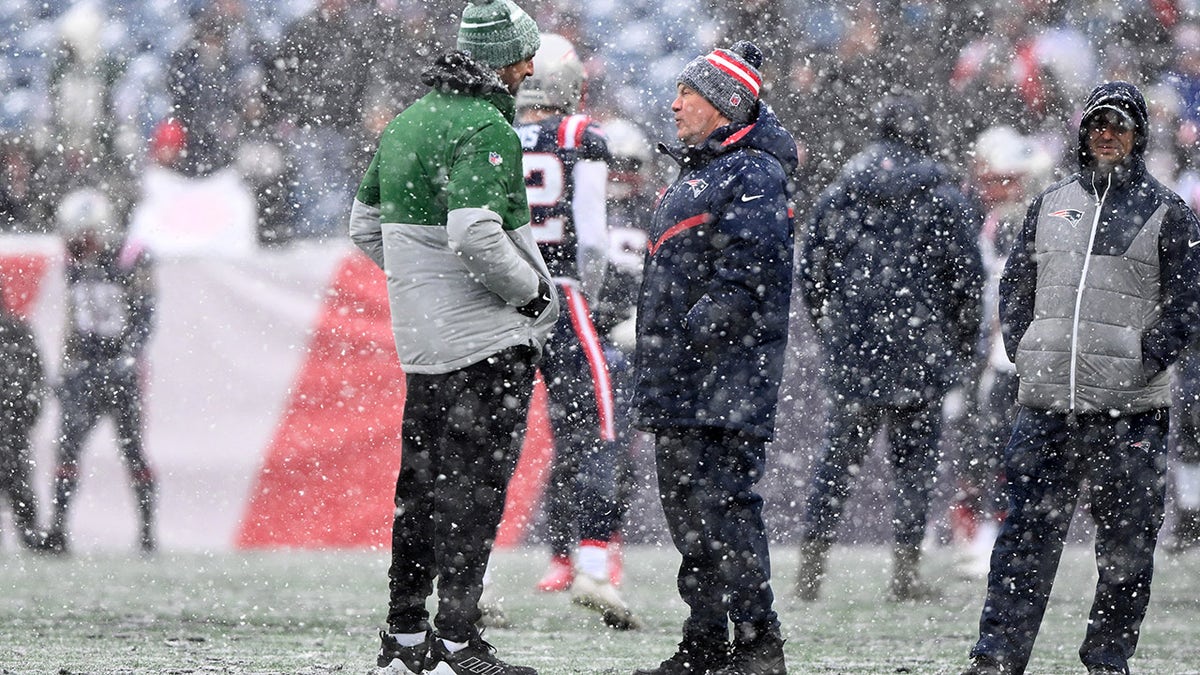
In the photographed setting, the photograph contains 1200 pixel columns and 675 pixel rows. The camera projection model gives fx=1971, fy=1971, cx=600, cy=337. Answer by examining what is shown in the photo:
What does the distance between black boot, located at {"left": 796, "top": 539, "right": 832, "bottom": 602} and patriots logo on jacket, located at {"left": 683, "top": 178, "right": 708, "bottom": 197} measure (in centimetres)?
306

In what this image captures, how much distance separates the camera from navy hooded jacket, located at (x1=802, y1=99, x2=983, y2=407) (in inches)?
325

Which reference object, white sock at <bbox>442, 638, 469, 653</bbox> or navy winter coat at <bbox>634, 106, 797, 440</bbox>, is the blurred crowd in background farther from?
white sock at <bbox>442, 638, 469, 653</bbox>

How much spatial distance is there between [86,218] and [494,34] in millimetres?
5054

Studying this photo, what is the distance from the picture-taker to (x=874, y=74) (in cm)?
1133

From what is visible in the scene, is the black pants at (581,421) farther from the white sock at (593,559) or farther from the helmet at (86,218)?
the helmet at (86,218)

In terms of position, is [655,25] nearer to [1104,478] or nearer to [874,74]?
[874,74]

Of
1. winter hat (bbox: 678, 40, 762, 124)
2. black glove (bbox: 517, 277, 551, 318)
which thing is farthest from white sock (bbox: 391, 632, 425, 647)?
winter hat (bbox: 678, 40, 762, 124)

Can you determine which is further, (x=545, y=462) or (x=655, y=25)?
(x=655, y=25)

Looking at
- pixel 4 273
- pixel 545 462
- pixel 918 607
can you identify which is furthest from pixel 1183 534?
pixel 4 273

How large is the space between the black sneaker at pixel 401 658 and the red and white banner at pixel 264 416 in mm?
4095

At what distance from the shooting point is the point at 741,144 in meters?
5.75

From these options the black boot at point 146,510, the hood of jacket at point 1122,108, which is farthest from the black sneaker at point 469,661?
the black boot at point 146,510

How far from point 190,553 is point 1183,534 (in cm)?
515

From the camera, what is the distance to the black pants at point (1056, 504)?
582cm
